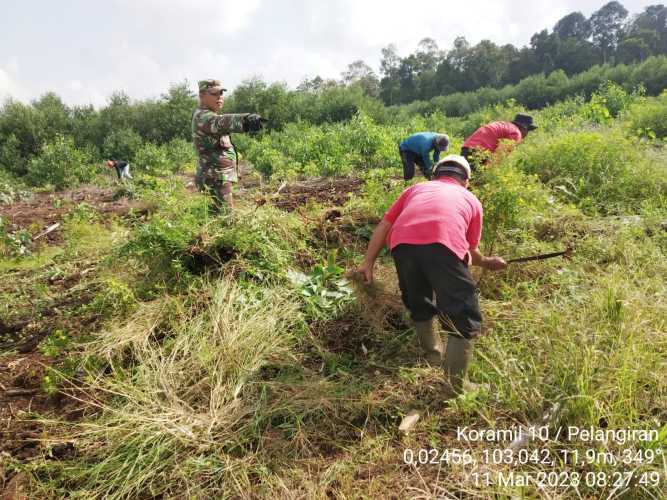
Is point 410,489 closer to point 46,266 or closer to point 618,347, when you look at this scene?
point 618,347

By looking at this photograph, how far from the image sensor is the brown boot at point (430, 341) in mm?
2576

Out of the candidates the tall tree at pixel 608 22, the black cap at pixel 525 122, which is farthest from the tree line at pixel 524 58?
the black cap at pixel 525 122

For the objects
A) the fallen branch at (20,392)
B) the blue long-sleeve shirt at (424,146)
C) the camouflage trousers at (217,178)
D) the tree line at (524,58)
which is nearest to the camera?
the fallen branch at (20,392)

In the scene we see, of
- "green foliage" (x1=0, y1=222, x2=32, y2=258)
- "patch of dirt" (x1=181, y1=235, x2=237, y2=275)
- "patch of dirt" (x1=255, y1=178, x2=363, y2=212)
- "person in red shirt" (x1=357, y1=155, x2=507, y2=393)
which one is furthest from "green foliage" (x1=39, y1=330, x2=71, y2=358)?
"green foliage" (x1=0, y1=222, x2=32, y2=258)

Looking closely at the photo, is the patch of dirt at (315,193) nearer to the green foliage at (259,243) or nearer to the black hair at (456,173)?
the green foliage at (259,243)

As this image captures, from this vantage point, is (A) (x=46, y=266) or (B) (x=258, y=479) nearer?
(B) (x=258, y=479)

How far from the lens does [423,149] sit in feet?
16.2

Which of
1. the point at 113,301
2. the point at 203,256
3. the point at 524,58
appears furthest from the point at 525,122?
the point at 524,58

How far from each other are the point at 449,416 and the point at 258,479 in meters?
1.04

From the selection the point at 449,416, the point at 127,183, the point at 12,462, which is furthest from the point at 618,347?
the point at 127,183

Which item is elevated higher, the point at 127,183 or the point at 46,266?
the point at 127,183

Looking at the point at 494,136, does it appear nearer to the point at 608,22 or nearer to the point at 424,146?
the point at 424,146

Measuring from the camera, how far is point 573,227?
12.9 feet

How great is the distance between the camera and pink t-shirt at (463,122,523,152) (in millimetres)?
5164
